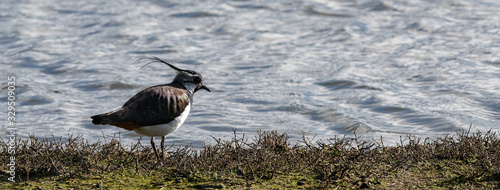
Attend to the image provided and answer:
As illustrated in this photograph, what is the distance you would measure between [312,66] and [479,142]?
6.84 metres

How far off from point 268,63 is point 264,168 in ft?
24.9

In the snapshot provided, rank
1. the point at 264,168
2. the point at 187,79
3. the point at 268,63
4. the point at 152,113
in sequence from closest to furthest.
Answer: the point at 264,168 < the point at 152,113 < the point at 187,79 < the point at 268,63

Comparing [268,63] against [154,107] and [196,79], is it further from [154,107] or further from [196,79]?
[154,107]

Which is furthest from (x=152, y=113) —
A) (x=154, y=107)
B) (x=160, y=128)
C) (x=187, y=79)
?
(x=187, y=79)

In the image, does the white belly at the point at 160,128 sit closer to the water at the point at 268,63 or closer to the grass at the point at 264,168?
the grass at the point at 264,168

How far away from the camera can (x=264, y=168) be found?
633 cm

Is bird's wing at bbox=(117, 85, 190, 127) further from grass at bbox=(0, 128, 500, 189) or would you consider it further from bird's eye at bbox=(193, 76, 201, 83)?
bird's eye at bbox=(193, 76, 201, 83)

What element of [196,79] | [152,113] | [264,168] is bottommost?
[264,168]

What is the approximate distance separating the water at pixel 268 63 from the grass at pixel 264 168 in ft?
5.55

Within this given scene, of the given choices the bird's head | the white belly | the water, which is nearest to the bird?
the white belly

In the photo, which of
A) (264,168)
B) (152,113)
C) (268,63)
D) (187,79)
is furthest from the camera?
(268,63)

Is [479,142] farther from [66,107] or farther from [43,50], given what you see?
[43,50]

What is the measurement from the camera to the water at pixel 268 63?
1023 centimetres

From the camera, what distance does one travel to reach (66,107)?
11180 mm
